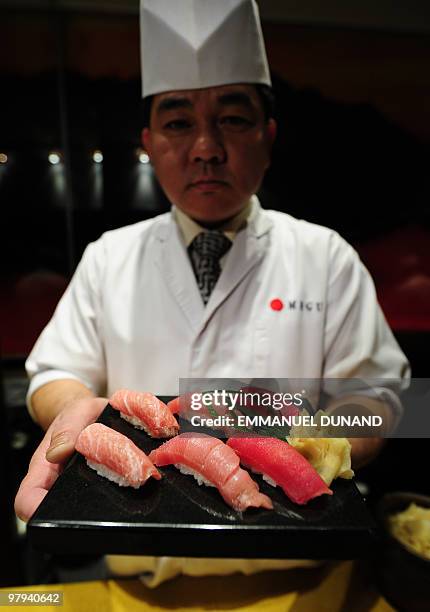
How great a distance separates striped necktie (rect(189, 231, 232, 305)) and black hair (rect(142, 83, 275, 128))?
0.29m

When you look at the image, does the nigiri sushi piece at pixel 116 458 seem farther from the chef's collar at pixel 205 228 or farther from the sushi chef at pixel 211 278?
the chef's collar at pixel 205 228

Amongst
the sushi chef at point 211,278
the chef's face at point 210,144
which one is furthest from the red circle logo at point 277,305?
the chef's face at point 210,144

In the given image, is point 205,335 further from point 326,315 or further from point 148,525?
point 148,525

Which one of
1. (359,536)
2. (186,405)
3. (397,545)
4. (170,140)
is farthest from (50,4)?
(397,545)

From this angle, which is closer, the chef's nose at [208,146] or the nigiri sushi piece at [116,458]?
the nigiri sushi piece at [116,458]

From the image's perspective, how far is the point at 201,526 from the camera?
1.77 ft

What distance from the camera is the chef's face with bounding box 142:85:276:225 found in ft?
2.71

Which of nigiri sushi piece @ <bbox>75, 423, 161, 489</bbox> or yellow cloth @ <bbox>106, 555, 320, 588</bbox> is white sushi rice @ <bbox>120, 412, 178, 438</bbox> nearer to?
nigiri sushi piece @ <bbox>75, 423, 161, 489</bbox>

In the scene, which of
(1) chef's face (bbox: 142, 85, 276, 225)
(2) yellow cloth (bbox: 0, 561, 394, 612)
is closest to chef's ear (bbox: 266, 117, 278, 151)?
(1) chef's face (bbox: 142, 85, 276, 225)

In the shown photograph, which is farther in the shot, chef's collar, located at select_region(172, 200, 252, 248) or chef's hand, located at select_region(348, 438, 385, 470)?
chef's collar, located at select_region(172, 200, 252, 248)

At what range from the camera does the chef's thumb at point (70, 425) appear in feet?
2.06

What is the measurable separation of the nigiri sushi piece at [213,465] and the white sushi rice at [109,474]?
0.05m

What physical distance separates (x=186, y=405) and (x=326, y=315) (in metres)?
0.55

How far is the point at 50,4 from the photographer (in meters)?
0.84
